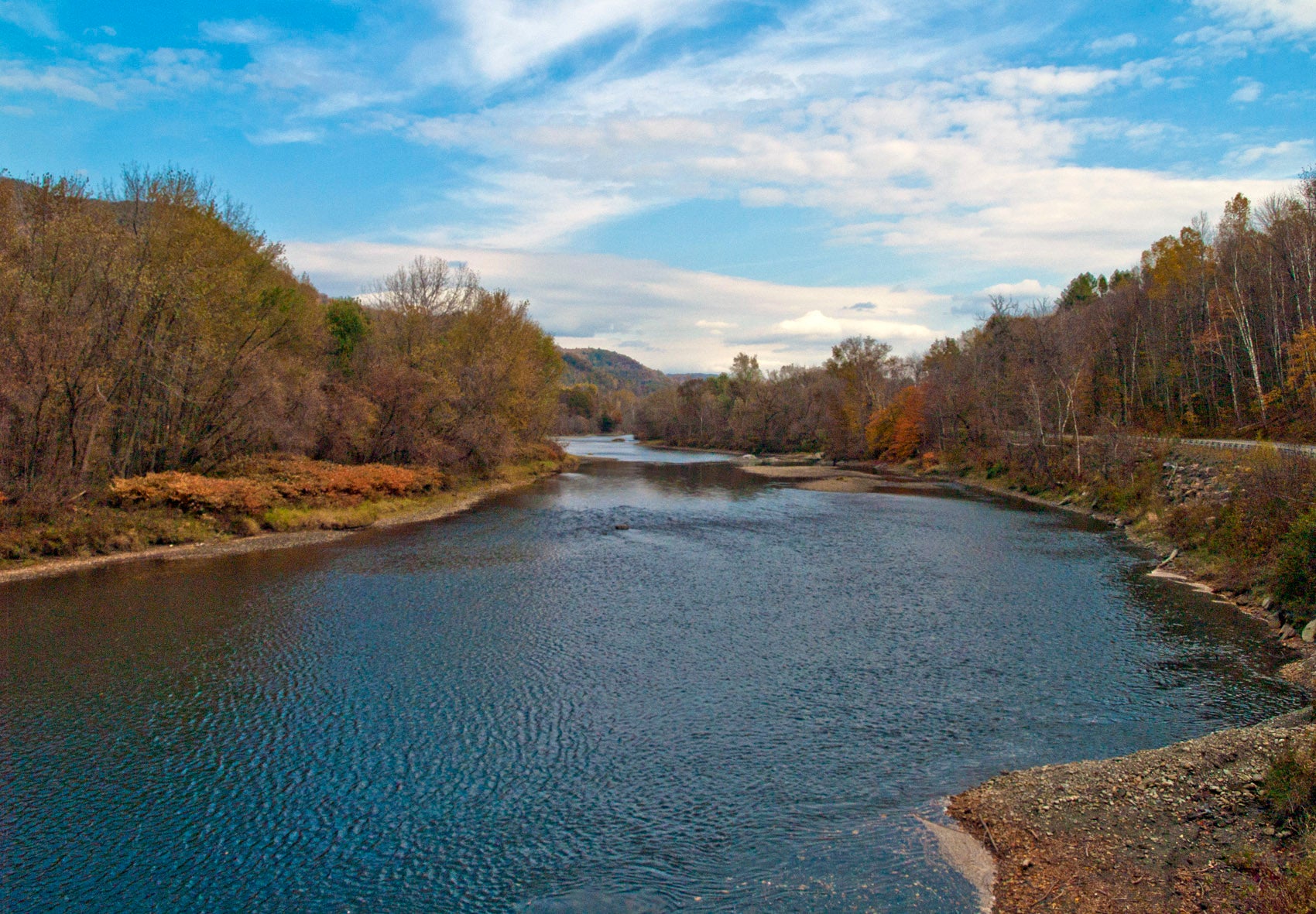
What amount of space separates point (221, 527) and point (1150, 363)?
6617 cm

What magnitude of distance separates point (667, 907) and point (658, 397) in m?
137

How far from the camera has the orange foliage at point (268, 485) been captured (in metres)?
30.5

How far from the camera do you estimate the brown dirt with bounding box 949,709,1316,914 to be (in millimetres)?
8250

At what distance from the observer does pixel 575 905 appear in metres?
8.74

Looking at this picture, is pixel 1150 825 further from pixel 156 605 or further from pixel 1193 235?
pixel 1193 235

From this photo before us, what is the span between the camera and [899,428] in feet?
260

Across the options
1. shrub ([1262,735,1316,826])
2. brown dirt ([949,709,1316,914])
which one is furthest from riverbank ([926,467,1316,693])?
shrub ([1262,735,1316,826])

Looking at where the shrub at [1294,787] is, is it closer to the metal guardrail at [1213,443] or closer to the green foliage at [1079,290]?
the metal guardrail at [1213,443]

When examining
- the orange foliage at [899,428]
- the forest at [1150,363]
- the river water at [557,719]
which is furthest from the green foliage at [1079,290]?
the river water at [557,719]

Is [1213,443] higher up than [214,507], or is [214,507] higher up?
[1213,443]

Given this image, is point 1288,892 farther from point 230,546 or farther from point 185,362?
point 185,362

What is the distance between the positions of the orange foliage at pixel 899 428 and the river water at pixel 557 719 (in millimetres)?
50859

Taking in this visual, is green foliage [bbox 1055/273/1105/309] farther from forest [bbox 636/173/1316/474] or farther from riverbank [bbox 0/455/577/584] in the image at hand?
riverbank [bbox 0/455/577/584]

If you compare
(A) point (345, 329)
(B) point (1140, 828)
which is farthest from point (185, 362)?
(B) point (1140, 828)
